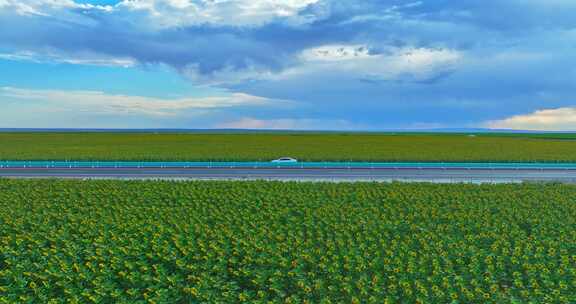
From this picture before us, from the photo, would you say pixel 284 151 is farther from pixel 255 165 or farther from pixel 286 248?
pixel 286 248

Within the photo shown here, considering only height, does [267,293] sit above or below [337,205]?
below

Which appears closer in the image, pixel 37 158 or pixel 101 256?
pixel 101 256

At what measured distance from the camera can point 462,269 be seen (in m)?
10.9

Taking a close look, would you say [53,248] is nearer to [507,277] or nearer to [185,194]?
[185,194]

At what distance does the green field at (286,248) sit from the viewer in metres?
9.88

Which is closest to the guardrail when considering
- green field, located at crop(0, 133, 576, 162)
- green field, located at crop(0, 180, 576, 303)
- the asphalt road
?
the asphalt road

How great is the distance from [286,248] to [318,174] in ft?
61.8

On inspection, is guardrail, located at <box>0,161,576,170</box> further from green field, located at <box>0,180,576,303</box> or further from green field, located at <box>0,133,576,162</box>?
green field, located at <box>0,180,576,303</box>

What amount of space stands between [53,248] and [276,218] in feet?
26.5

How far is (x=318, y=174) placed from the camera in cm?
3058

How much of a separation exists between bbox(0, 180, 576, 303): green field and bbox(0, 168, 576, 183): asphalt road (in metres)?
10.4

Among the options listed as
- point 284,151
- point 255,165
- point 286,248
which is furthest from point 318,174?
point 284,151

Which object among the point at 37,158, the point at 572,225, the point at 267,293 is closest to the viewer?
the point at 267,293

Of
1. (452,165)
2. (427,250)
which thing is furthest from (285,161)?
(427,250)
